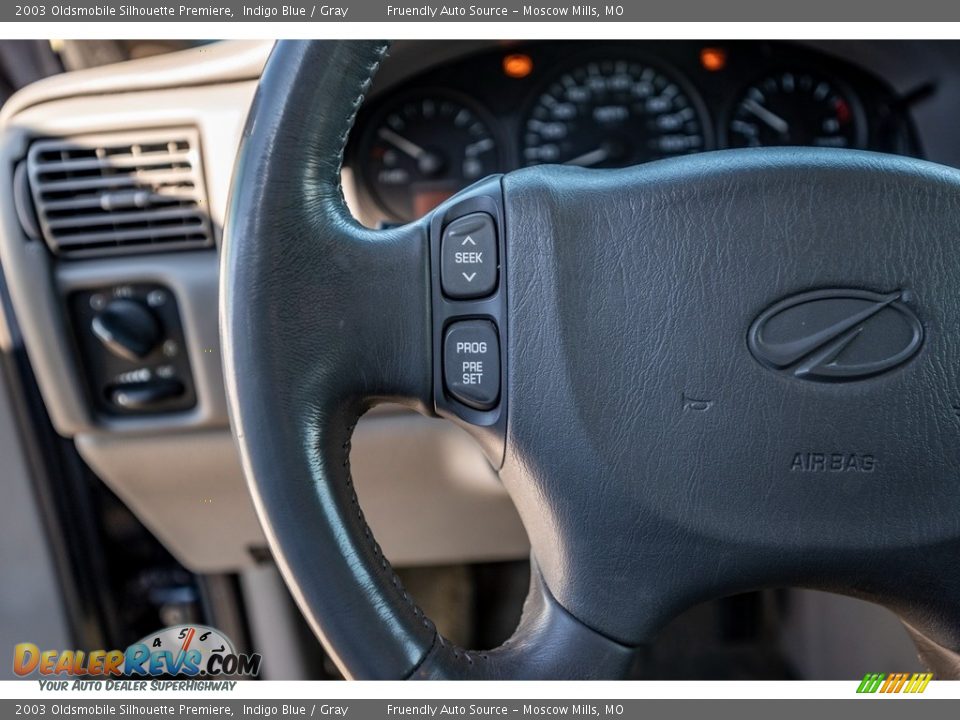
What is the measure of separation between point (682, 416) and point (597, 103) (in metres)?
0.64

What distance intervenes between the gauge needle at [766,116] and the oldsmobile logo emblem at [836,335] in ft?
1.98

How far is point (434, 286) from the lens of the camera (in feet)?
2.08

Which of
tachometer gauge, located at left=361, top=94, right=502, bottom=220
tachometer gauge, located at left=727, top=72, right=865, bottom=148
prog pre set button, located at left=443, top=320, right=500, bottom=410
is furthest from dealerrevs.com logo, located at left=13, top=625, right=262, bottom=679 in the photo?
tachometer gauge, located at left=727, top=72, right=865, bottom=148

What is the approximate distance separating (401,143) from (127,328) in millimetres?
431

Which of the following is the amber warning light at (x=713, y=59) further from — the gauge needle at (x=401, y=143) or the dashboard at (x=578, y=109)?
the gauge needle at (x=401, y=143)

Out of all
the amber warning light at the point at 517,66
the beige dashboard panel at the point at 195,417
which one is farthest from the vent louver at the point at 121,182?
the amber warning light at the point at 517,66

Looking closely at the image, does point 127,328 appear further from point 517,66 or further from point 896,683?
point 896,683

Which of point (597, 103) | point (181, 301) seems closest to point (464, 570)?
point (181, 301)

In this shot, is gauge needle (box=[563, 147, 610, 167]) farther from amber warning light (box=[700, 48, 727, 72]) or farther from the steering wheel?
the steering wheel

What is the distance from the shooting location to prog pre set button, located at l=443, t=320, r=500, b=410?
63 centimetres

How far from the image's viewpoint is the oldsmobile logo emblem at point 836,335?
24.9 inches

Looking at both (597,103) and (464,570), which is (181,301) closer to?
(597,103)

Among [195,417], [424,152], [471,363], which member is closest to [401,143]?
[424,152]

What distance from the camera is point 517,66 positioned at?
3.73ft
